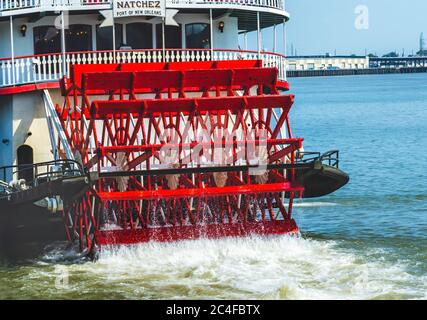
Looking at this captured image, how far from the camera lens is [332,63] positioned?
134 metres

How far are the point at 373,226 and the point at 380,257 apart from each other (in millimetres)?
2822

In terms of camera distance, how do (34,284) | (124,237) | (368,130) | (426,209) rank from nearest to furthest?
(34,284), (124,237), (426,209), (368,130)

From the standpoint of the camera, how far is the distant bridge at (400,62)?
149 metres

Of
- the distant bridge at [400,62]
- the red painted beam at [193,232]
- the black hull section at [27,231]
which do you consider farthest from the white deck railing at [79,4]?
the distant bridge at [400,62]

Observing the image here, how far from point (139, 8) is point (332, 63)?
123 meters

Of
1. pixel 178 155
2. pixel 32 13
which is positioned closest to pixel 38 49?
pixel 32 13

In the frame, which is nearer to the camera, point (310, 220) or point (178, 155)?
point (178, 155)

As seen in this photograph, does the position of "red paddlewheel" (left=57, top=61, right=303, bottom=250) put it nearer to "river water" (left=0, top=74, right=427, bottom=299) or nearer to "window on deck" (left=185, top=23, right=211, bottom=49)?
"river water" (left=0, top=74, right=427, bottom=299)

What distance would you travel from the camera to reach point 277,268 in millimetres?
10914

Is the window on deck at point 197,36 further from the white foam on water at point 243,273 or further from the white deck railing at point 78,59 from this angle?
the white foam on water at point 243,273

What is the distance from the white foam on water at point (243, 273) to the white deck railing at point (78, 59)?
319cm

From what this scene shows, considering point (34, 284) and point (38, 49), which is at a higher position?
point (38, 49)
